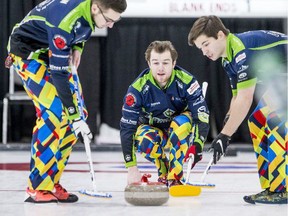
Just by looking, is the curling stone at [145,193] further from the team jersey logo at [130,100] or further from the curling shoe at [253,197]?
the team jersey logo at [130,100]

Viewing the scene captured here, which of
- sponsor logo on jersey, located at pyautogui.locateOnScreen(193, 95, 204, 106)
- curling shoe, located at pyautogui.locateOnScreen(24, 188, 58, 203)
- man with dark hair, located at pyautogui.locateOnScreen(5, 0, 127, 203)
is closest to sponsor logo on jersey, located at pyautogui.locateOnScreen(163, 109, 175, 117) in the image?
sponsor logo on jersey, located at pyautogui.locateOnScreen(193, 95, 204, 106)

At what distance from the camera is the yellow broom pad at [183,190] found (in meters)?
3.04

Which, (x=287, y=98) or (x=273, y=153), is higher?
(x=287, y=98)

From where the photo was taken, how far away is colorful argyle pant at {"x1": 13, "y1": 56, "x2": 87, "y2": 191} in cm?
286

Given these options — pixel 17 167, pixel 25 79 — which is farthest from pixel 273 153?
pixel 17 167

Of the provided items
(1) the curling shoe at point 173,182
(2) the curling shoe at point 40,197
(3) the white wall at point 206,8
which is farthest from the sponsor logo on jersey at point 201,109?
(3) the white wall at point 206,8

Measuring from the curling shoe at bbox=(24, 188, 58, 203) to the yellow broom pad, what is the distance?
0.54m

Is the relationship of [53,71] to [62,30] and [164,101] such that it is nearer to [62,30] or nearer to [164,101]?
[62,30]

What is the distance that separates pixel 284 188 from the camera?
9.25 feet

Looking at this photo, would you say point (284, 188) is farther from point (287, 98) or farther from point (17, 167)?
point (17, 167)

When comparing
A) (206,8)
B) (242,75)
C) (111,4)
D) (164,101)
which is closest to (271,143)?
(242,75)

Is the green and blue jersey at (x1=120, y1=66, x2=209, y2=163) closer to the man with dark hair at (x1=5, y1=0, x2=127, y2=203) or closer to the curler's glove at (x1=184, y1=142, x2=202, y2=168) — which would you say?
the curler's glove at (x1=184, y1=142, x2=202, y2=168)

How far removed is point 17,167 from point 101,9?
2127mm

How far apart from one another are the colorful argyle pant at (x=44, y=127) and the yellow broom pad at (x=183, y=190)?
0.53 meters
